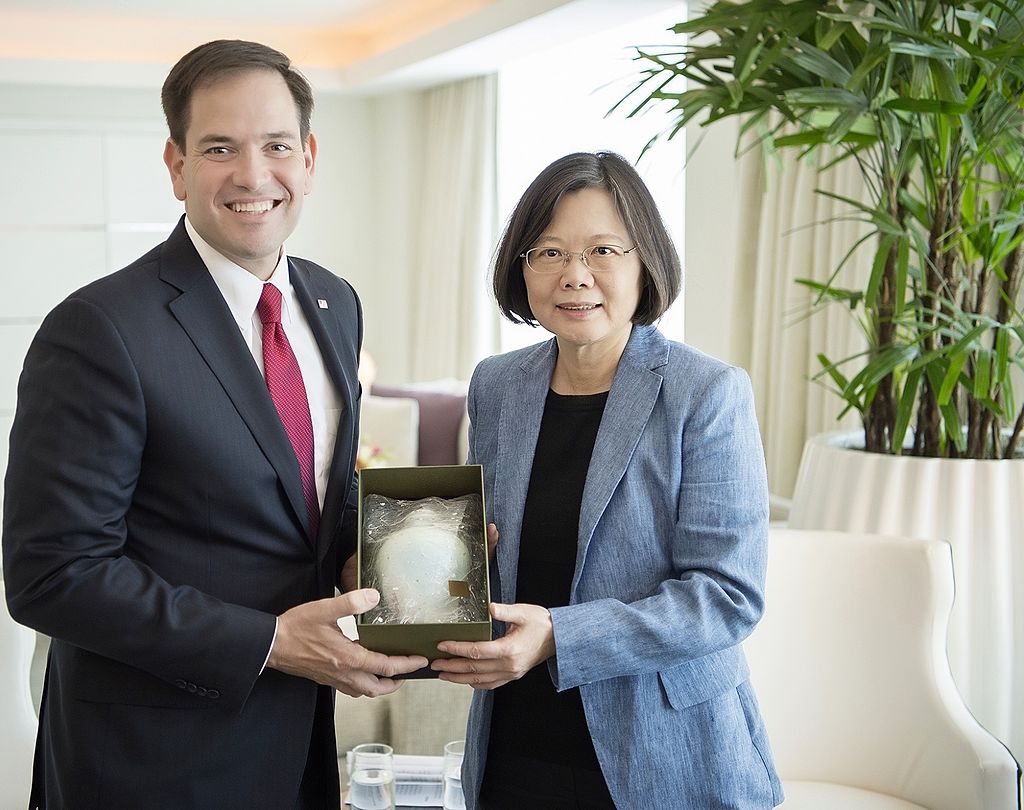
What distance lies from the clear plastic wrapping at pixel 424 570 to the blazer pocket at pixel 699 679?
0.33 m

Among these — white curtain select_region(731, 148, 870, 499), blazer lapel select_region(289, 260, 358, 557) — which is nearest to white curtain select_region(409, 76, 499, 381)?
white curtain select_region(731, 148, 870, 499)

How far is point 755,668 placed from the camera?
101 inches

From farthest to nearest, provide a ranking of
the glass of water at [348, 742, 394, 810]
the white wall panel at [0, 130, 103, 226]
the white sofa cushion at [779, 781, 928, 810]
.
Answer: the white wall panel at [0, 130, 103, 226] → the white sofa cushion at [779, 781, 928, 810] → the glass of water at [348, 742, 394, 810]

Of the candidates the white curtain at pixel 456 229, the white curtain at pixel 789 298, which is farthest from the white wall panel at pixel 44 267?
the white curtain at pixel 789 298

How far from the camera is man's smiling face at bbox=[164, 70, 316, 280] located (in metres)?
1.60

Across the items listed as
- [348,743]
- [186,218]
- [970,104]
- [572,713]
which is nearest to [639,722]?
[572,713]

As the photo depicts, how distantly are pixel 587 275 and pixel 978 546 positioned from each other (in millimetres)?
1591

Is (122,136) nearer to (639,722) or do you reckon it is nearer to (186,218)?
(186,218)

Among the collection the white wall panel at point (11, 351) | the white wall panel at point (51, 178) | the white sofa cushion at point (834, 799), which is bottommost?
the white sofa cushion at point (834, 799)

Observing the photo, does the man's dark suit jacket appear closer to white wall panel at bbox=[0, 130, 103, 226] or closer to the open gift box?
the open gift box

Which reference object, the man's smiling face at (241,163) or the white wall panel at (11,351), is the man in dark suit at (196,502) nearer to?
the man's smiling face at (241,163)

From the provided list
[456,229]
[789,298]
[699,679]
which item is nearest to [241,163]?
[699,679]

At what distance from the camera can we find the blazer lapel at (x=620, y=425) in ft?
5.37

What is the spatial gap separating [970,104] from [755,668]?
134 centimetres
